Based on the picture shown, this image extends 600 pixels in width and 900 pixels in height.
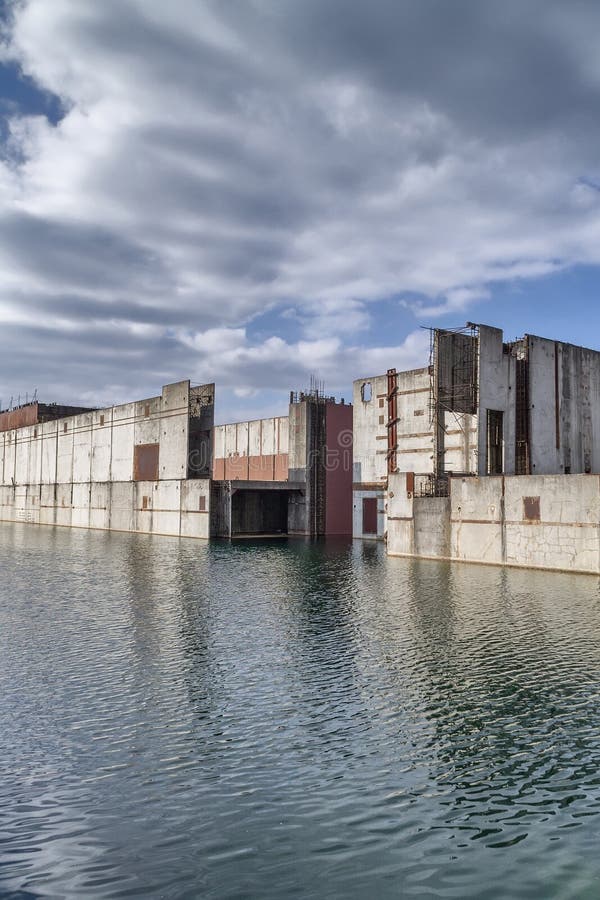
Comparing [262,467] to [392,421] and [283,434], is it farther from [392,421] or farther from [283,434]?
[392,421]

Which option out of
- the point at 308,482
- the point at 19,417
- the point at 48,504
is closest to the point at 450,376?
the point at 308,482

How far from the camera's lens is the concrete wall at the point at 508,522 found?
29.0m

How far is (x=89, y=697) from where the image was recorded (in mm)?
12273

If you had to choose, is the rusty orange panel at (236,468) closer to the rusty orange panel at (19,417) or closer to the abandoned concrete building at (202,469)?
the abandoned concrete building at (202,469)

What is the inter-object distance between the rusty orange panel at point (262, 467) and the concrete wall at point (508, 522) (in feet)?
82.5

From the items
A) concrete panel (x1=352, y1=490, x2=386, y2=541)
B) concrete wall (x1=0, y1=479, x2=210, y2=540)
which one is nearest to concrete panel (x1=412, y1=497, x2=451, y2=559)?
concrete panel (x1=352, y1=490, x2=386, y2=541)

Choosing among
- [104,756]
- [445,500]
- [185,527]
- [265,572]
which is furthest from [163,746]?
[185,527]

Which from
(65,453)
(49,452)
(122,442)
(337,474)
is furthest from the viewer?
(49,452)

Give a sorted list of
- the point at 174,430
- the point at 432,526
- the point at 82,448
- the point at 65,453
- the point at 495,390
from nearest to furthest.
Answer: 1. the point at 432,526
2. the point at 495,390
3. the point at 174,430
4. the point at 82,448
5. the point at 65,453

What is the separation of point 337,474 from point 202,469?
11.0 metres

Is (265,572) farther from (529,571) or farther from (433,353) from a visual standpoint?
(433,353)

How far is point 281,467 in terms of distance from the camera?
60.9 metres

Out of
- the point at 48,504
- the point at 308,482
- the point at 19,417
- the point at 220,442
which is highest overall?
the point at 19,417

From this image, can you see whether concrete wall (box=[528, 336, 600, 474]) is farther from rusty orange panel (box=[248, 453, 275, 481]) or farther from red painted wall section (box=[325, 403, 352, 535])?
rusty orange panel (box=[248, 453, 275, 481])
